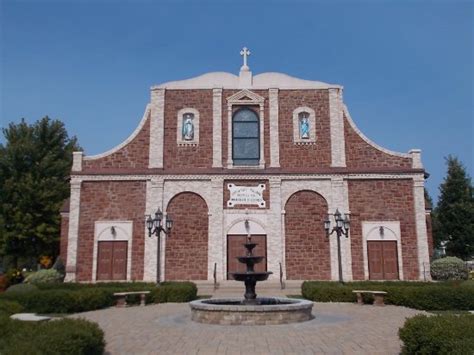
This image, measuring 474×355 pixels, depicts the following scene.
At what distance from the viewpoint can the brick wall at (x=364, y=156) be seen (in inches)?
1014

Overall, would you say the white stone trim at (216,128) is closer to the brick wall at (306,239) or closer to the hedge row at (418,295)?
the brick wall at (306,239)

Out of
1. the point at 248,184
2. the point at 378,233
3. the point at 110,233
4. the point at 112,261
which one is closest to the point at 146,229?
the point at 110,233

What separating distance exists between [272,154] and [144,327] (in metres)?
15.7

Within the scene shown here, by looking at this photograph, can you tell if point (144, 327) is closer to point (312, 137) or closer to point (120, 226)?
point (120, 226)

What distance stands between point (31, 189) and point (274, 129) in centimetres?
1865

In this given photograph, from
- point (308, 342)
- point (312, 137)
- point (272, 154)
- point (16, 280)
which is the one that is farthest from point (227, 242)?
point (308, 342)

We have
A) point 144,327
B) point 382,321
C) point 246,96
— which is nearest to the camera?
point 144,327

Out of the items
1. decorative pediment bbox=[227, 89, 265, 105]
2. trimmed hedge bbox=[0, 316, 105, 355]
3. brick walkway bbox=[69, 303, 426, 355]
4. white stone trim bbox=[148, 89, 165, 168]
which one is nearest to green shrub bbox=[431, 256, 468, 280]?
brick walkway bbox=[69, 303, 426, 355]

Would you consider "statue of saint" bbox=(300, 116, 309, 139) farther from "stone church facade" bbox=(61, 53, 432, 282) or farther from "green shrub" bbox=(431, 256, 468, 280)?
"green shrub" bbox=(431, 256, 468, 280)

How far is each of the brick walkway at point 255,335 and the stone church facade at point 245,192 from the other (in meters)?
10.3

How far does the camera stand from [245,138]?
26.6 meters

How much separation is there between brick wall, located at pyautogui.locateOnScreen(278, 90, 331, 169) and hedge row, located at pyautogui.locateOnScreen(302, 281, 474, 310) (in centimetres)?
930

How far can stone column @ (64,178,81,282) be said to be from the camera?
80.5 feet

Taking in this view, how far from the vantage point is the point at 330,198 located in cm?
2542
